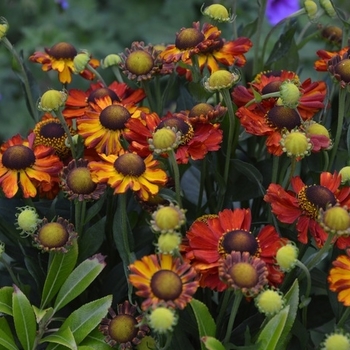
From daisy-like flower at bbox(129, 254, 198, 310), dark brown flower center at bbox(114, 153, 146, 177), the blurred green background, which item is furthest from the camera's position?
the blurred green background

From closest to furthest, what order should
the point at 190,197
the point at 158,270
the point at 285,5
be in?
the point at 158,270 < the point at 190,197 < the point at 285,5

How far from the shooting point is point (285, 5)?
1.70 metres

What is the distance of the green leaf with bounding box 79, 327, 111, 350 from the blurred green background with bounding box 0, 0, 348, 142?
1.08m

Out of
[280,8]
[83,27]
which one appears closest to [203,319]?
[280,8]

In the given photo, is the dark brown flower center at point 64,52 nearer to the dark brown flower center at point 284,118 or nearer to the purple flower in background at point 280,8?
the dark brown flower center at point 284,118

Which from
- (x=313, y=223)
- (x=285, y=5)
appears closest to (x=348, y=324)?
(x=313, y=223)

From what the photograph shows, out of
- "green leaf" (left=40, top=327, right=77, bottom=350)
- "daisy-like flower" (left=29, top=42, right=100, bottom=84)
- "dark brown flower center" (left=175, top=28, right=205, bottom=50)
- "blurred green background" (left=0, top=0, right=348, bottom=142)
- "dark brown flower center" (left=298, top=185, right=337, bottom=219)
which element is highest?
"dark brown flower center" (left=175, top=28, right=205, bottom=50)

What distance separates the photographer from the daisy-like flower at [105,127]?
28.3 inches

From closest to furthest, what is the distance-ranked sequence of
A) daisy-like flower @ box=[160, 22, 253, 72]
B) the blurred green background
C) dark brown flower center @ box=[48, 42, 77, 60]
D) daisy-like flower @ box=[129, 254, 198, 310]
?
daisy-like flower @ box=[129, 254, 198, 310] → daisy-like flower @ box=[160, 22, 253, 72] → dark brown flower center @ box=[48, 42, 77, 60] → the blurred green background

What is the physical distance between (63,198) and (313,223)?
27cm

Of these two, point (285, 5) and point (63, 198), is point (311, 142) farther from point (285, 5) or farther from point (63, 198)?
point (285, 5)

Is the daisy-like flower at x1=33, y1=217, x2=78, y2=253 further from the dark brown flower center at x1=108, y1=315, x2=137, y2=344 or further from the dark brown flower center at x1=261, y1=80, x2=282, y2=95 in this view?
the dark brown flower center at x1=261, y1=80, x2=282, y2=95

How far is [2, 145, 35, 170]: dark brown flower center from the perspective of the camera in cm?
72

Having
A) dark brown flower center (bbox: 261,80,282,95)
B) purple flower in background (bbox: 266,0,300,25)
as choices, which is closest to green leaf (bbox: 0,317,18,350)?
dark brown flower center (bbox: 261,80,282,95)
